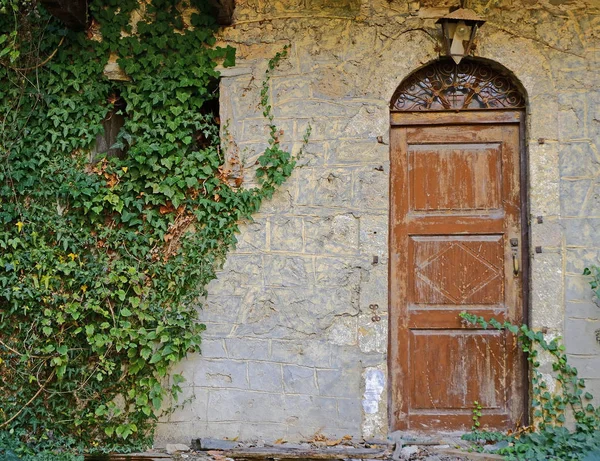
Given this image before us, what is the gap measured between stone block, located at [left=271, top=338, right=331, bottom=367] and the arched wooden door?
51 cm

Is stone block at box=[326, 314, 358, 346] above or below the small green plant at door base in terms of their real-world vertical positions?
above

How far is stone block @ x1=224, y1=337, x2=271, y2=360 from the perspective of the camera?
4801 mm

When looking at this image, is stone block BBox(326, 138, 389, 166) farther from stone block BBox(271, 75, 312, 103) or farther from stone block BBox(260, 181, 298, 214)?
stone block BBox(271, 75, 312, 103)

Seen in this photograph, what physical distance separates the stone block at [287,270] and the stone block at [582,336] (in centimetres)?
180

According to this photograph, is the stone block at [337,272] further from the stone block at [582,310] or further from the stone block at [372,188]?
the stone block at [582,310]

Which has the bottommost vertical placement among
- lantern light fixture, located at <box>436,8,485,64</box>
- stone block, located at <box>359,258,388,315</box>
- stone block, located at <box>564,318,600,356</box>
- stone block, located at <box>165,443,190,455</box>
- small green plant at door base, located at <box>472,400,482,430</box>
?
stone block, located at <box>165,443,190,455</box>

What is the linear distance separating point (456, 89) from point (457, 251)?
1.20 meters

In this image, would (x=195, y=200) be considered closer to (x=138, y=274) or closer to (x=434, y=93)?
(x=138, y=274)

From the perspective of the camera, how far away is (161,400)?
4.73m

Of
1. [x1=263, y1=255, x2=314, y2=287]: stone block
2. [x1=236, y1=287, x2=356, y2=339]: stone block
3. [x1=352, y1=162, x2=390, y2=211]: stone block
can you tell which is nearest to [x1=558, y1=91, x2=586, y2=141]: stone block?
[x1=352, y1=162, x2=390, y2=211]: stone block

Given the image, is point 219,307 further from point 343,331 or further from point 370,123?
point 370,123

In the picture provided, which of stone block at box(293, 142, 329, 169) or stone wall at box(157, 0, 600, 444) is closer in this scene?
stone wall at box(157, 0, 600, 444)

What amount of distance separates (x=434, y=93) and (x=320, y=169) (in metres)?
1.03

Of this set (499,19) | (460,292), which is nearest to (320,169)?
(460,292)
